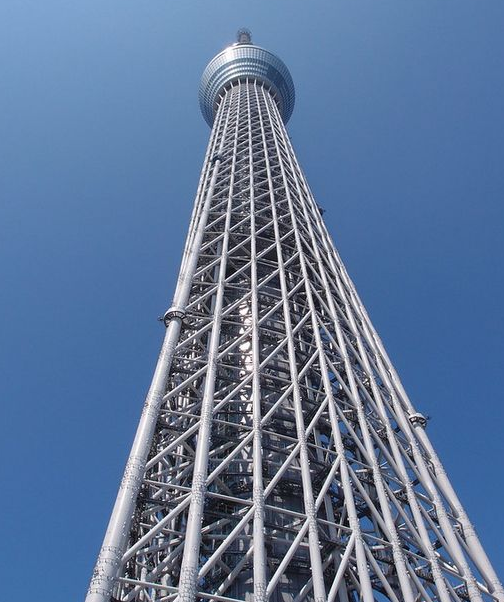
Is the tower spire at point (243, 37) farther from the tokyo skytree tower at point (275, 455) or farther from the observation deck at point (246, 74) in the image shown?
the tokyo skytree tower at point (275, 455)

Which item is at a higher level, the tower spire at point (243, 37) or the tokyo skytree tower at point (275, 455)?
the tower spire at point (243, 37)

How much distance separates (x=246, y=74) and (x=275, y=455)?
5674 cm

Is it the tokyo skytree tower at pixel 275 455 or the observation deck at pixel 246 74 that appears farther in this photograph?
the observation deck at pixel 246 74

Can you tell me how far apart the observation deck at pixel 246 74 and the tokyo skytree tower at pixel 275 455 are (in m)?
34.2

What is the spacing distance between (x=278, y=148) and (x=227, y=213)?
48.9 ft

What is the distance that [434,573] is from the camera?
59.1 ft

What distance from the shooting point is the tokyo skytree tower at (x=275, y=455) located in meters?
16.2

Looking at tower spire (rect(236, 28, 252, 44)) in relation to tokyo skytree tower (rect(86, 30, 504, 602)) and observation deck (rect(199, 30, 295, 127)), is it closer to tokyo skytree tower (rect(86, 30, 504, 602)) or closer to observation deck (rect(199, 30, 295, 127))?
observation deck (rect(199, 30, 295, 127))

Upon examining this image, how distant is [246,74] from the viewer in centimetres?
6731

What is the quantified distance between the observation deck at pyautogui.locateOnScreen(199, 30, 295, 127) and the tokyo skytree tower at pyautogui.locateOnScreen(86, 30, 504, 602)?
34.2 meters

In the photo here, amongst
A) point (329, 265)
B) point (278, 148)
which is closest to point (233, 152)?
point (278, 148)

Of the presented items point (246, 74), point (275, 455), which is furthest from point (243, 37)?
point (275, 455)

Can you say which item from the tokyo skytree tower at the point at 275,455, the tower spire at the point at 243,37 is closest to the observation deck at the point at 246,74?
the tower spire at the point at 243,37

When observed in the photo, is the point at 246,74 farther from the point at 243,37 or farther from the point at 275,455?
the point at 275,455
